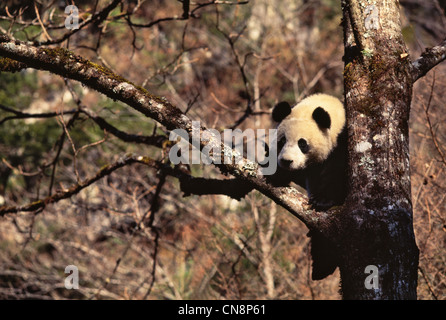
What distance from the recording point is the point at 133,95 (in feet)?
9.62

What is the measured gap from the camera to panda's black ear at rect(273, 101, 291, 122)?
163 inches

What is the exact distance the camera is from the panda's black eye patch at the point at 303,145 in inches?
153

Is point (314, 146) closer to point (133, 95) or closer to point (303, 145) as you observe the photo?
point (303, 145)

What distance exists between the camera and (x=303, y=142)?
12.8 ft

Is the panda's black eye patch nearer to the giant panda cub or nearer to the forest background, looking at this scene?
the giant panda cub

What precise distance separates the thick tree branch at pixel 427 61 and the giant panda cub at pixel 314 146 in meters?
1.01

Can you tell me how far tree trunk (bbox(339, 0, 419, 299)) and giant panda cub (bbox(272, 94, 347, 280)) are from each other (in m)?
0.94

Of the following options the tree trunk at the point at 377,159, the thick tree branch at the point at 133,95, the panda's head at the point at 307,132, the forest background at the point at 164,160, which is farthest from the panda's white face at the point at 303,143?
the forest background at the point at 164,160

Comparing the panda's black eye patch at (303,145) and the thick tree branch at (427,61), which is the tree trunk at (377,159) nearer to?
the thick tree branch at (427,61)

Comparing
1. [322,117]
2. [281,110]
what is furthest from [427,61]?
[281,110]

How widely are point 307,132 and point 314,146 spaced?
158 mm
